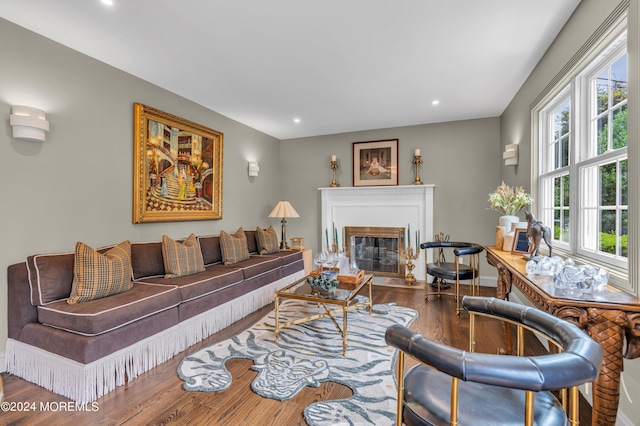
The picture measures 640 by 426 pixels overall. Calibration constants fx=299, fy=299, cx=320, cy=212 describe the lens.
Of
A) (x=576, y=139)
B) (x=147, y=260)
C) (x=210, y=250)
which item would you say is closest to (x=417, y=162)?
(x=576, y=139)

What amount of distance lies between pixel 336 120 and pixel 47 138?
361 cm

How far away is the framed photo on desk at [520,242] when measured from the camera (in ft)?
Answer: 9.42

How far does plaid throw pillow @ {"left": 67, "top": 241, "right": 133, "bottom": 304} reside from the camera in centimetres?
228

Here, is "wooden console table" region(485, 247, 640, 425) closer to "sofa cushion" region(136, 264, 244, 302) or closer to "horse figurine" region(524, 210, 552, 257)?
"horse figurine" region(524, 210, 552, 257)

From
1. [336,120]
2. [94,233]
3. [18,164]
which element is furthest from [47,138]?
[336,120]

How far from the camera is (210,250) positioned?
154 inches

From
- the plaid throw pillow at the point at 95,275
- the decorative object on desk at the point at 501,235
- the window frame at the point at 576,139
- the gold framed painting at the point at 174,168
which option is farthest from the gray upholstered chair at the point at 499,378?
the gold framed painting at the point at 174,168

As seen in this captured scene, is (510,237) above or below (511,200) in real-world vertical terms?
below

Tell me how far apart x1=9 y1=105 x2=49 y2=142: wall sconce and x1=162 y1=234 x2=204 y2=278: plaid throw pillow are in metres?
1.34

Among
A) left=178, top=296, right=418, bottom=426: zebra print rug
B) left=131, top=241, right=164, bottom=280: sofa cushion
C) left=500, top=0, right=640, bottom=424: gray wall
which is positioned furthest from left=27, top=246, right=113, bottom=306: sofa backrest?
left=500, top=0, right=640, bottom=424: gray wall

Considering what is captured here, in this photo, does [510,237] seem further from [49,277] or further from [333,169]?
[49,277]

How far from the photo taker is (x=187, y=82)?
3.42 m

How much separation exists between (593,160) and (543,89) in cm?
114

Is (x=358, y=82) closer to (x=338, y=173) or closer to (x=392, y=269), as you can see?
(x=338, y=173)
